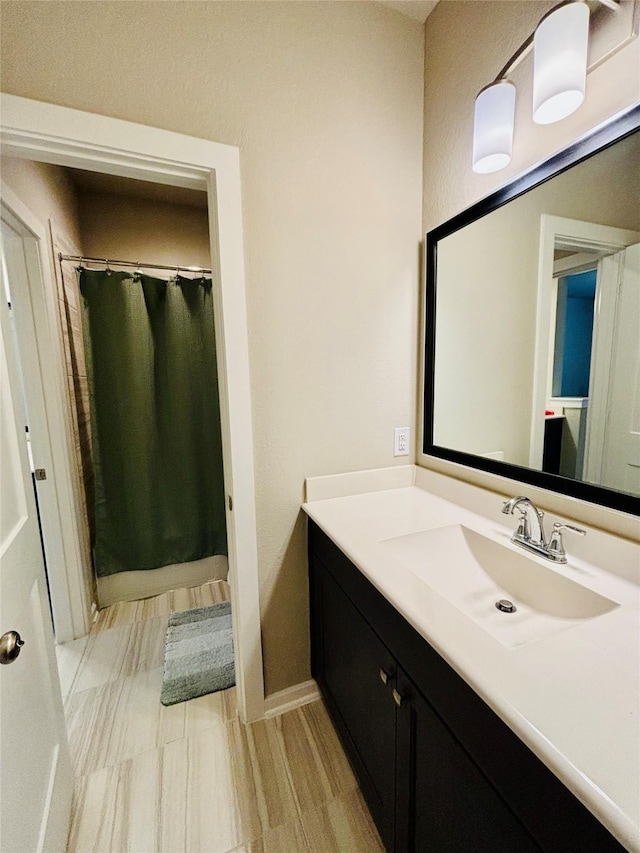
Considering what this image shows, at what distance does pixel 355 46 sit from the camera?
1266 mm

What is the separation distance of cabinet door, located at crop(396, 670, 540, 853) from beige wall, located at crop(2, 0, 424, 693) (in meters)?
0.69

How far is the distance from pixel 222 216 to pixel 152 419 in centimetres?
142

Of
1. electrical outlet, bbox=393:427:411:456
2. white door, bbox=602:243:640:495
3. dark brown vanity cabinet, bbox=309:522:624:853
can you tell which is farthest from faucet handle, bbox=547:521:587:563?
electrical outlet, bbox=393:427:411:456

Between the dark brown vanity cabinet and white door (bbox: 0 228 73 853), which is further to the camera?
white door (bbox: 0 228 73 853)

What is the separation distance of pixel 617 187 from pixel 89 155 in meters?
1.38

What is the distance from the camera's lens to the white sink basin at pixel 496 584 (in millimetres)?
823

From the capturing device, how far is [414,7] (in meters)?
1.29

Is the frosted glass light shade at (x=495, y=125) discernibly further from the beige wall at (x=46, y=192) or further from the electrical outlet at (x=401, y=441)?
the beige wall at (x=46, y=192)

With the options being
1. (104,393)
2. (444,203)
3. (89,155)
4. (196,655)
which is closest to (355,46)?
(444,203)

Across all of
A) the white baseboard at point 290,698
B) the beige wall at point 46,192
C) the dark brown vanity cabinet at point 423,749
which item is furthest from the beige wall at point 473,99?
the beige wall at point 46,192

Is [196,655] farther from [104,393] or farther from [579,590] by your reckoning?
[579,590]

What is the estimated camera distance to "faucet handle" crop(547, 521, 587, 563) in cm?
90

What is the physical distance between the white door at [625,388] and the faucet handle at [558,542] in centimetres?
14

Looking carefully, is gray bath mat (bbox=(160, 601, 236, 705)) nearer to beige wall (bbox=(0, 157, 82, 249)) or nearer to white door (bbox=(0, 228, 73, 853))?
white door (bbox=(0, 228, 73, 853))
